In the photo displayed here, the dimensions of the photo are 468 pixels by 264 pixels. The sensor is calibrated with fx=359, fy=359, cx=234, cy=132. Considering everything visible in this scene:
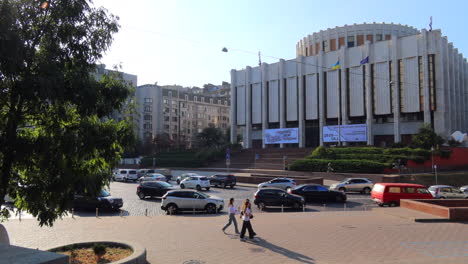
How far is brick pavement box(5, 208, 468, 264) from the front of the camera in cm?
1076

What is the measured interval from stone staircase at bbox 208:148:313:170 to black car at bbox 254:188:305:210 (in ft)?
93.7

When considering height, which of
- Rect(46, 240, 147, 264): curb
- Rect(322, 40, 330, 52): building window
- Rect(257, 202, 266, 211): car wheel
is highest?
Rect(322, 40, 330, 52): building window

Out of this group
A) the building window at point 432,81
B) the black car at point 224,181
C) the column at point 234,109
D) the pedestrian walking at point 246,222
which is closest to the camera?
the pedestrian walking at point 246,222

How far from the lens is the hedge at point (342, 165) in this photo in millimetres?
41719

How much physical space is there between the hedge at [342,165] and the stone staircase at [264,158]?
19.9ft

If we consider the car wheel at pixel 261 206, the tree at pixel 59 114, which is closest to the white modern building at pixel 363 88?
the car wheel at pixel 261 206

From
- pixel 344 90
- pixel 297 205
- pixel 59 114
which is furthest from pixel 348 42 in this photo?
pixel 59 114

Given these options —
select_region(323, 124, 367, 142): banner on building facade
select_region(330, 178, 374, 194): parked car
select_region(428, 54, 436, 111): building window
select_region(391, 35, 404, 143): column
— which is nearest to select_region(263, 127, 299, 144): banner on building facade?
select_region(323, 124, 367, 142): banner on building facade

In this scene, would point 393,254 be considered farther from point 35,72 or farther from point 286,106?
point 286,106

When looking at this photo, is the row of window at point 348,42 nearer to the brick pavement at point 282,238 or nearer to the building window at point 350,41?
the building window at point 350,41

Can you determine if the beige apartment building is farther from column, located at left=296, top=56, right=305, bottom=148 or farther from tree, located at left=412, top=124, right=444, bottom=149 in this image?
tree, located at left=412, top=124, right=444, bottom=149

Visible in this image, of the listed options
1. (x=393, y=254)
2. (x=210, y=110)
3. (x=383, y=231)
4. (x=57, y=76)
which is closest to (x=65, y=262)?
(x=57, y=76)

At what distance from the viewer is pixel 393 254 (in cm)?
1123

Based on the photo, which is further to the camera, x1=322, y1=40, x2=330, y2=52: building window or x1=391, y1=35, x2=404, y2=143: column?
x1=322, y1=40, x2=330, y2=52: building window
